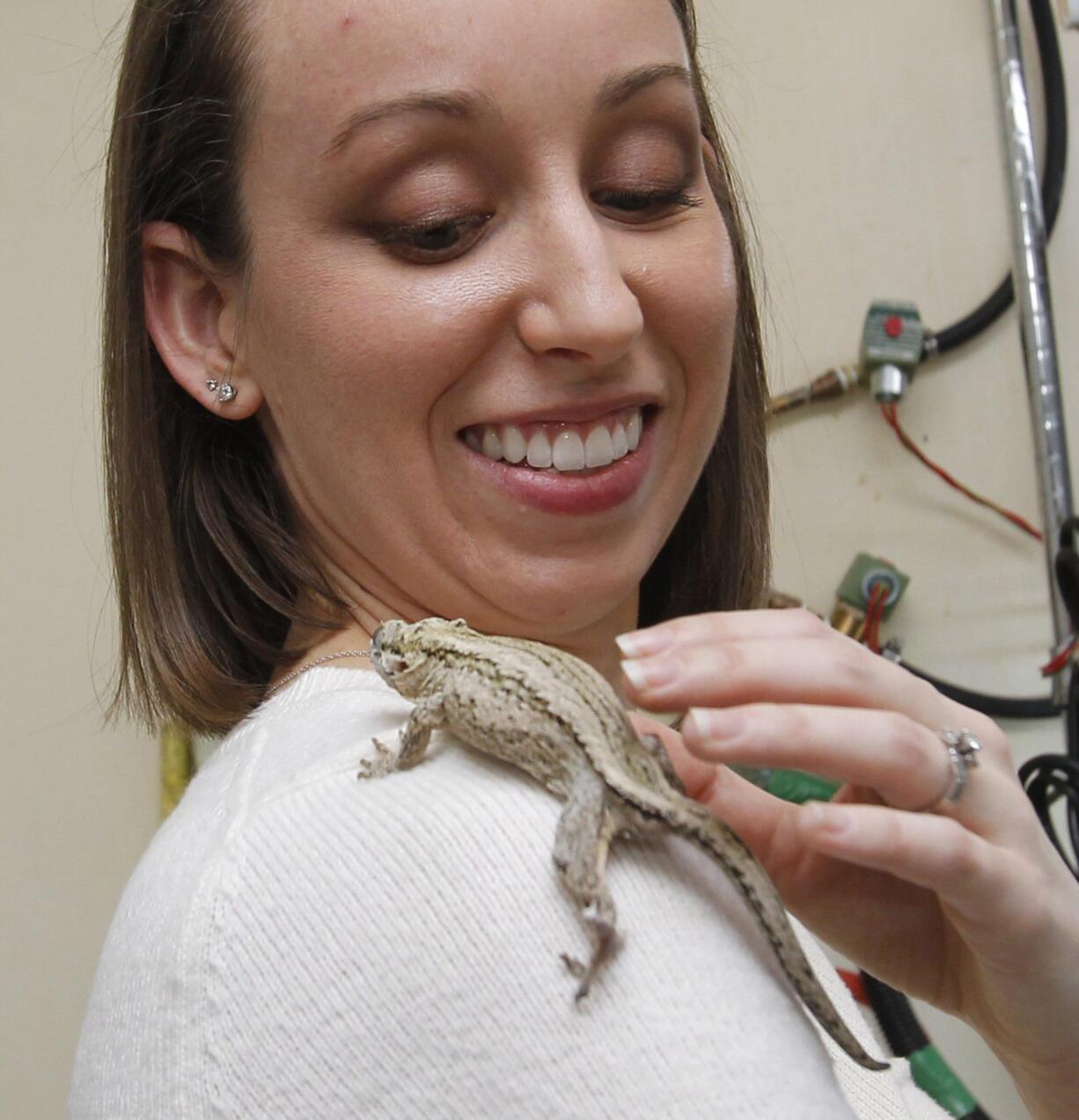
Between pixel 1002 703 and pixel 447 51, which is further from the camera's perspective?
pixel 1002 703

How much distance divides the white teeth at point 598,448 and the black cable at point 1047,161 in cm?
168

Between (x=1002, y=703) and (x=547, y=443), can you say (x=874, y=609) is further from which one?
(x=547, y=443)

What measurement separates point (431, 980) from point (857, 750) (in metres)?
0.29

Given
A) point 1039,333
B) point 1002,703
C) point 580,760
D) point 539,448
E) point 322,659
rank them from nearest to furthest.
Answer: point 580,760, point 539,448, point 322,659, point 1039,333, point 1002,703

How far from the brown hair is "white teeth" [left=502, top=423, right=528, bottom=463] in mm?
284

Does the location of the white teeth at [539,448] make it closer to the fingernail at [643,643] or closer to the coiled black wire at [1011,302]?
the fingernail at [643,643]

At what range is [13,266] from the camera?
234 cm

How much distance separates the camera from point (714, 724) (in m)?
0.61

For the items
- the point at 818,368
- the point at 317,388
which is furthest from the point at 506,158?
the point at 818,368

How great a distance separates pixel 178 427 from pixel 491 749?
2.00 ft

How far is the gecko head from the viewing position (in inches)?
33.8

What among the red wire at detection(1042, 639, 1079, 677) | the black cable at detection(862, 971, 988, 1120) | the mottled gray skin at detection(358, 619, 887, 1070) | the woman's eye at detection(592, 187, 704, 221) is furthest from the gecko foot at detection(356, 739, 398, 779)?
the red wire at detection(1042, 639, 1079, 677)

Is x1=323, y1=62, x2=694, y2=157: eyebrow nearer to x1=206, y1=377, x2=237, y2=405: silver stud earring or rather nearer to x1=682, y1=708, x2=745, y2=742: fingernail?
x1=206, y1=377, x2=237, y2=405: silver stud earring

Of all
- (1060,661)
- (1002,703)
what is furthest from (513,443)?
(1002,703)
